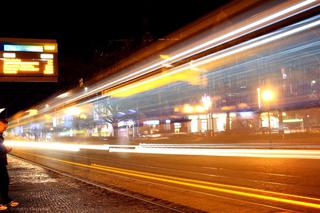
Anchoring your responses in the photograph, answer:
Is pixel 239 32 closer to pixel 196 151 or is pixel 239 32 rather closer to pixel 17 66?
pixel 196 151

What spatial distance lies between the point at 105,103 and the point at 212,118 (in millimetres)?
7479

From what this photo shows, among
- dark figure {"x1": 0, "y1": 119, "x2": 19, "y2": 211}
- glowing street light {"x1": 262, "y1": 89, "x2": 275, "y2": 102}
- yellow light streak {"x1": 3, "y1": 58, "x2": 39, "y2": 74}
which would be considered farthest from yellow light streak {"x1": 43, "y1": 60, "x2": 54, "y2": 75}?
glowing street light {"x1": 262, "y1": 89, "x2": 275, "y2": 102}

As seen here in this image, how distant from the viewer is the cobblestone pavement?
8242 millimetres

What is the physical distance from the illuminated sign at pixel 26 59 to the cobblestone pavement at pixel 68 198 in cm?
692

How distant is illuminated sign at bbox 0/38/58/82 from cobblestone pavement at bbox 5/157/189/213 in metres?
6.92

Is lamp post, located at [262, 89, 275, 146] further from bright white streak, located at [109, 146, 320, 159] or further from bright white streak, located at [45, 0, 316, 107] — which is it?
bright white streak, located at [45, 0, 316, 107]

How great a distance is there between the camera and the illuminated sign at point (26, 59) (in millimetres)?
18375

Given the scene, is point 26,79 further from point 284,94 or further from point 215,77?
point 284,94

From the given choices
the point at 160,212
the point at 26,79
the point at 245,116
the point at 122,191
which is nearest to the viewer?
the point at 160,212

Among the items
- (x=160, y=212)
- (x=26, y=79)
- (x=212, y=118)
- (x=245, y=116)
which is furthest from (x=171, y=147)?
(x=160, y=212)

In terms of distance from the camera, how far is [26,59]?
18656 mm

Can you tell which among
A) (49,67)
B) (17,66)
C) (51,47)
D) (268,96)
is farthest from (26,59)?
(268,96)

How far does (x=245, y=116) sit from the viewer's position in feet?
97.0

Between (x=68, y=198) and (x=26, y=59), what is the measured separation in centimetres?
1081
